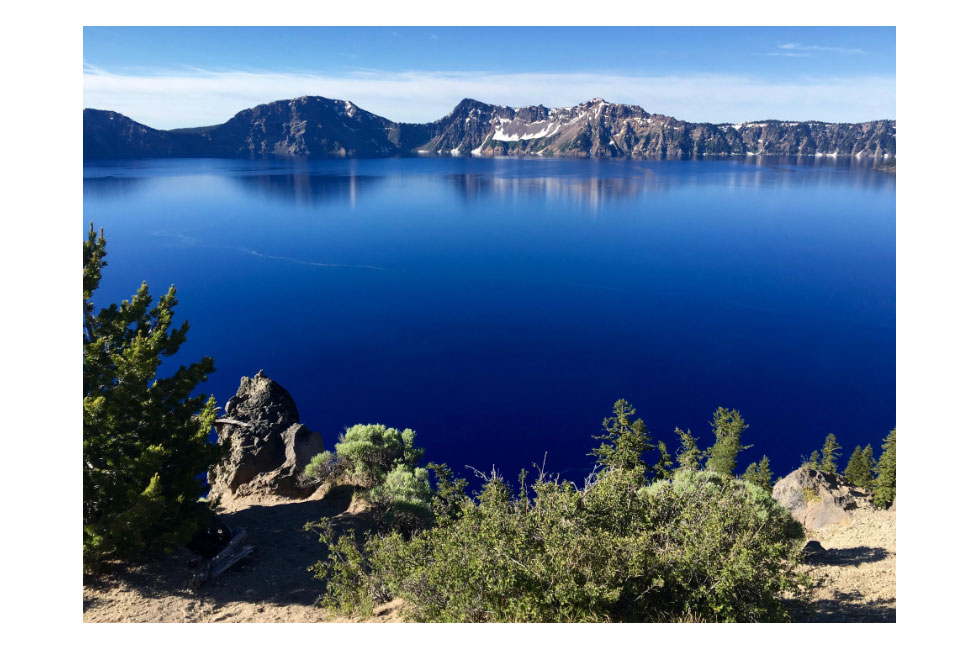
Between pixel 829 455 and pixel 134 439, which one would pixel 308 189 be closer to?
pixel 829 455

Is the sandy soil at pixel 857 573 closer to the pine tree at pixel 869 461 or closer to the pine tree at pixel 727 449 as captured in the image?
the pine tree at pixel 727 449

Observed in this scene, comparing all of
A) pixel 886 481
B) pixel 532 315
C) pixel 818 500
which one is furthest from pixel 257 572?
pixel 532 315

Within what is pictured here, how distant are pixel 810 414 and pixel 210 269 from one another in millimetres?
79494

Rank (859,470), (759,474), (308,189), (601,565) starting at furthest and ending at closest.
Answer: (308,189) → (859,470) → (759,474) → (601,565)

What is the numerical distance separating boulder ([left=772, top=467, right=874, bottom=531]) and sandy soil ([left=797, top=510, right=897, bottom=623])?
2.76 ft

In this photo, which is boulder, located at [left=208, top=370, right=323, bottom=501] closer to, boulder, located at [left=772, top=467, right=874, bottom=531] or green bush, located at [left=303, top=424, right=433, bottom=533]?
green bush, located at [left=303, top=424, right=433, bottom=533]

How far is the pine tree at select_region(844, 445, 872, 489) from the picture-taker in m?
41.1

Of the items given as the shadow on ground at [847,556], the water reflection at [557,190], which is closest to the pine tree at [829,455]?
the shadow on ground at [847,556]

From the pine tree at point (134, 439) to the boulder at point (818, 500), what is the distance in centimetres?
2551

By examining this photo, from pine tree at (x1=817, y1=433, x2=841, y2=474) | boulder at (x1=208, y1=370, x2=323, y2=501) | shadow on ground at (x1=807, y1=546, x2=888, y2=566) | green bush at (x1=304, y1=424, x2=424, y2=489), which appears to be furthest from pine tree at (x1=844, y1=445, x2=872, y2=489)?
boulder at (x1=208, y1=370, x2=323, y2=501)

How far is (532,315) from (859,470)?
37.9m

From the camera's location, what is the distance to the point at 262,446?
2398 centimetres

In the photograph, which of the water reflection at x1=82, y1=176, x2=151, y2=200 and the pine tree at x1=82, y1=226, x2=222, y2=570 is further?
the water reflection at x1=82, y1=176, x2=151, y2=200

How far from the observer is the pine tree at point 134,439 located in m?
14.8
